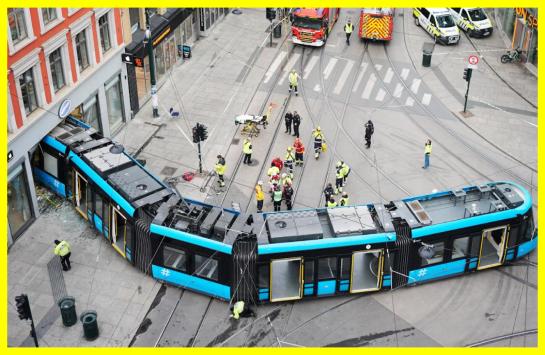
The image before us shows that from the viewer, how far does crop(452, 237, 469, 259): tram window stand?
95.2 feet

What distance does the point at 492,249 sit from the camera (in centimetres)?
3017

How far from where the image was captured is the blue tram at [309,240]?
27375 mm

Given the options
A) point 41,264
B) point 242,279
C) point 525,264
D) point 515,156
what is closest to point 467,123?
point 515,156

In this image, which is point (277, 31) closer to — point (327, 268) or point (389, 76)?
point (389, 76)

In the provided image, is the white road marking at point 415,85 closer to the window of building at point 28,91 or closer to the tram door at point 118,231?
the tram door at point 118,231

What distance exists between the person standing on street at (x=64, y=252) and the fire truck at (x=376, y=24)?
93.9ft

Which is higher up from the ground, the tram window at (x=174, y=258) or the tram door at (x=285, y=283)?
the tram window at (x=174, y=258)

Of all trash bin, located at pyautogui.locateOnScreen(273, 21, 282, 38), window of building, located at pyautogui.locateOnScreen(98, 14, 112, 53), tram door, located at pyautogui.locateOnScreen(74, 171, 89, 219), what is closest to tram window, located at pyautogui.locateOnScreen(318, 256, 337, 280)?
tram door, located at pyautogui.locateOnScreen(74, 171, 89, 219)

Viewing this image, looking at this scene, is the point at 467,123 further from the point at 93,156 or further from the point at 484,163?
the point at 93,156

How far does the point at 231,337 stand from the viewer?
27.3 metres

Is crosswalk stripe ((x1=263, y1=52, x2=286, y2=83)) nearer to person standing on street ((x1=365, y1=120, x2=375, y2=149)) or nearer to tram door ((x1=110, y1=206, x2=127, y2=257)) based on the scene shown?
person standing on street ((x1=365, y1=120, x2=375, y2=149))

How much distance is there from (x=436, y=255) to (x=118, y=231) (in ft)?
→ 42.1

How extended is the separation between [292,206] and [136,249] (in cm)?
844

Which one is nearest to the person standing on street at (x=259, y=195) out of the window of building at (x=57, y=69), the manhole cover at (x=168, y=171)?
the manhole cover at (x=168, y=171)
